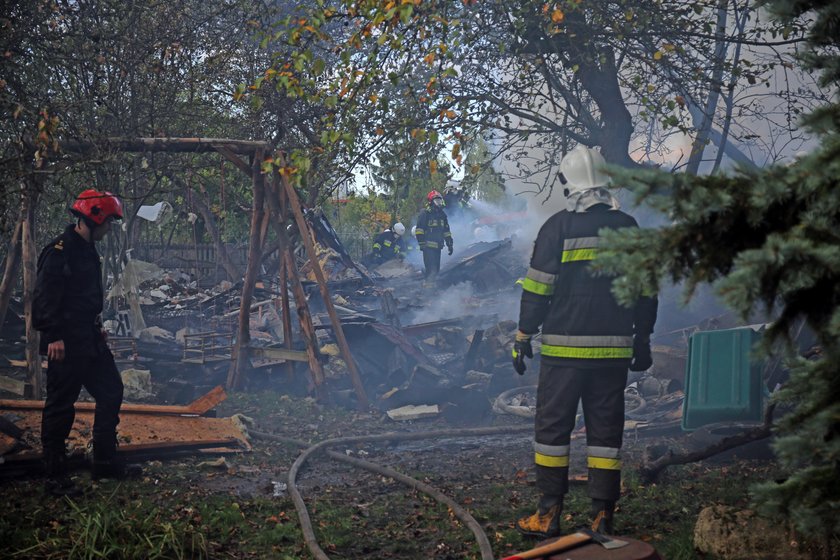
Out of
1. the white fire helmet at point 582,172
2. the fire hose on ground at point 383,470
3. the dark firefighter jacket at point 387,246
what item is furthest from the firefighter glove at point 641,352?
the dark firefighter jacket at point 387,246

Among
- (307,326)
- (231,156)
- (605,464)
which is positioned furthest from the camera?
(307,326)

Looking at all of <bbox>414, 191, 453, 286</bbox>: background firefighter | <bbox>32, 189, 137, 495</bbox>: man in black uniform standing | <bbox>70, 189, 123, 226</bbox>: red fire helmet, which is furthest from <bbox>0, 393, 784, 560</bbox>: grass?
<bbox>414, 191, 453, 286</bbox>: background firefighter

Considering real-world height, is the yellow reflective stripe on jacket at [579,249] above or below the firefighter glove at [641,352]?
above

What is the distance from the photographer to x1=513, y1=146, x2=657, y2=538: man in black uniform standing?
14.4 feet

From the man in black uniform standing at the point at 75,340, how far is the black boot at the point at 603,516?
3.65 metres

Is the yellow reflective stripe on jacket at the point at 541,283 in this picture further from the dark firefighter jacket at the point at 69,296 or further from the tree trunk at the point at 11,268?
the tree trunk at the point at 11,268

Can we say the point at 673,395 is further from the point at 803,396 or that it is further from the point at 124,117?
the point at 124,117

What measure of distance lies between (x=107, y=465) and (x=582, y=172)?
4295mm

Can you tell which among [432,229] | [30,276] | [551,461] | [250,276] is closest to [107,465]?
[30,276]

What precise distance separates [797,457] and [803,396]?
39cm

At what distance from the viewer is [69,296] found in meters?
5.82

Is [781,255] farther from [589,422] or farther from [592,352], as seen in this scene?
[589,422]

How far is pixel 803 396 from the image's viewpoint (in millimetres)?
2217

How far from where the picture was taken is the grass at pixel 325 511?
13.8 feet
